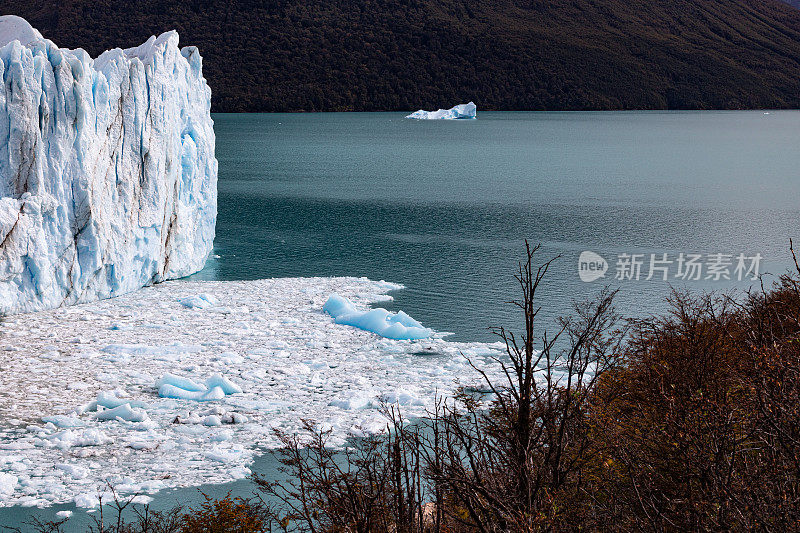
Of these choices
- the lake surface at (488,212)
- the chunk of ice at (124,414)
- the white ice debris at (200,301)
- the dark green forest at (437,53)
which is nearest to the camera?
the chunk of ice at (124,414)

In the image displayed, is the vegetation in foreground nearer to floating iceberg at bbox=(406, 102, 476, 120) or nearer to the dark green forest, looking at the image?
floating iceberg at bbox=(406, 102, 476, 120)

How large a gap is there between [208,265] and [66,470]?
1584 centimetres

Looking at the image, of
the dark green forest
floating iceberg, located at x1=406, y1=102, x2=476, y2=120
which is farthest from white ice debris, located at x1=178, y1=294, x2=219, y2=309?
the dark green forest

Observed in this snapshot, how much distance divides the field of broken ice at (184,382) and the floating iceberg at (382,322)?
5 cm

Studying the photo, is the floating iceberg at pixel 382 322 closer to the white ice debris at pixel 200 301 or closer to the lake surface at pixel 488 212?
the lake surface at pixel 488 212

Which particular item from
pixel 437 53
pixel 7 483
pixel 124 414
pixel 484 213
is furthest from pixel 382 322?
pixel 437 53

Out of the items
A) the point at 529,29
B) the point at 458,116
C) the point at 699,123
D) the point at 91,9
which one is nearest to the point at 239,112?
the point at 91,9

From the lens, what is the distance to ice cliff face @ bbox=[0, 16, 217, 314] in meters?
19.3

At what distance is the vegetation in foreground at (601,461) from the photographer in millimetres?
6352

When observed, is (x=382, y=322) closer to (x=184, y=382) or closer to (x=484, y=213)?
(x=184, y=382)

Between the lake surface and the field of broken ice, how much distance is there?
126 inches

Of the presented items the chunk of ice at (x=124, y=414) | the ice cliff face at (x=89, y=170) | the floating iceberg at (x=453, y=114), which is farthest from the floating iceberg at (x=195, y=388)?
the floating iceberg at (x=453, y=114)

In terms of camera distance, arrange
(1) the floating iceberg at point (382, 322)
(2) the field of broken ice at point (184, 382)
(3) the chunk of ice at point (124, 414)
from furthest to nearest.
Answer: (1) the floating iceberg at point (382, 322), (3) the chunk of ice at point (124, 414), (2) the field of broken ice at point (184, 382)

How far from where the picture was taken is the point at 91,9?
113875mm
